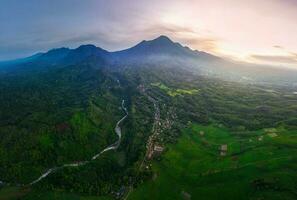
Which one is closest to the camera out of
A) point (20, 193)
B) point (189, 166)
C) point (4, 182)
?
point (20, 193)

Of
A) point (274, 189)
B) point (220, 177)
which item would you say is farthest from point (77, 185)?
point (274, 189)

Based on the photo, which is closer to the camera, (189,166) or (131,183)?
(131,183)

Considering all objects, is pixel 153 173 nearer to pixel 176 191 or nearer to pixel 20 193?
pixel 176 191

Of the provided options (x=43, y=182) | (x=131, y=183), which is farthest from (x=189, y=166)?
(x=43, y=182)

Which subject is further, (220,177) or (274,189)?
(220,177)

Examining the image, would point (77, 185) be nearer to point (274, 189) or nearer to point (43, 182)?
point (43, 182)

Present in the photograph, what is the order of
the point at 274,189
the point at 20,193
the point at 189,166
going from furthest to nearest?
the point at 189,166 < the point at 20,193 < the point at 274,189

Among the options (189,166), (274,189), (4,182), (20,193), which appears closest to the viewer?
(274,189)

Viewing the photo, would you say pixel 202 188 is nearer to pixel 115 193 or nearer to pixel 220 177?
pixel 220 177
